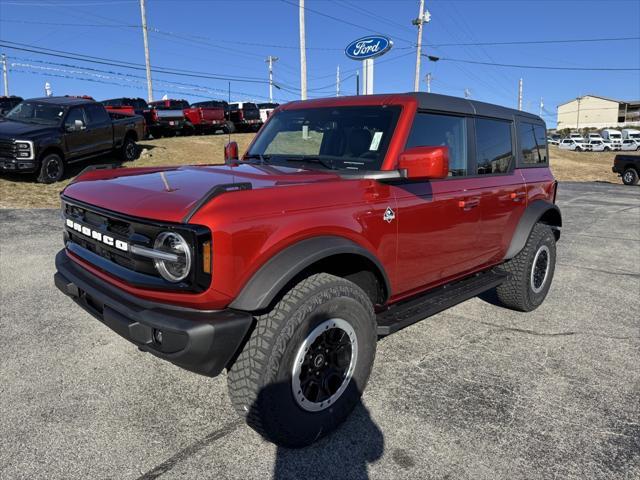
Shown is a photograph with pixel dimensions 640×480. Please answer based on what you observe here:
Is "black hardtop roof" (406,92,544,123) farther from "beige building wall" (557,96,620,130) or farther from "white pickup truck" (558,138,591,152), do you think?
"beige building wall" (557,96,620,130)

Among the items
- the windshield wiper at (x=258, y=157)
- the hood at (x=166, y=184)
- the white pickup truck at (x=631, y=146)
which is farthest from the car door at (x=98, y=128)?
the white pickup truck at (x=631, y=146)

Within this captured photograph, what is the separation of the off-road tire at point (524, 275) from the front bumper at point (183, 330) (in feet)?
10.1

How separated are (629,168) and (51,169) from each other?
2201 centimetres

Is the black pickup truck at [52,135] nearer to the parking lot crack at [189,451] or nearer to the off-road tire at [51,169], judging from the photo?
the off-road tire at [51,169]

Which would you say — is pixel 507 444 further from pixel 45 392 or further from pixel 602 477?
pixel 45 392

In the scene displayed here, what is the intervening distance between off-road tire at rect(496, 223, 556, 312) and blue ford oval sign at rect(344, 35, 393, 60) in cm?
1955

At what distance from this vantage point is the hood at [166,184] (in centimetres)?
238

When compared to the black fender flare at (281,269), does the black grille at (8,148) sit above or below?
above

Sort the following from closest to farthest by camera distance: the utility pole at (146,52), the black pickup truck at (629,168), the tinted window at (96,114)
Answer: the tinted window at (96,114) < the black pickup truck at (629,168) < the utility pole at (146,52)

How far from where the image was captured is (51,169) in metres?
11.8

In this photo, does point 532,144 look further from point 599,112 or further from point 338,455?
point 599,112

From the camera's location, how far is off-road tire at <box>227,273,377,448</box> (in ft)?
7.76

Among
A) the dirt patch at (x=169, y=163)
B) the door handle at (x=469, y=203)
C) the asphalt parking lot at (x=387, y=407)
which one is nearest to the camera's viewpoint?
the asphalt parking lot at (x=387, y=407)

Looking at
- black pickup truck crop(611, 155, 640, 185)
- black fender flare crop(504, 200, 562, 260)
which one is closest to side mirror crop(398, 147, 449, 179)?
black fender flare crop(504, 200, 562, 260)
